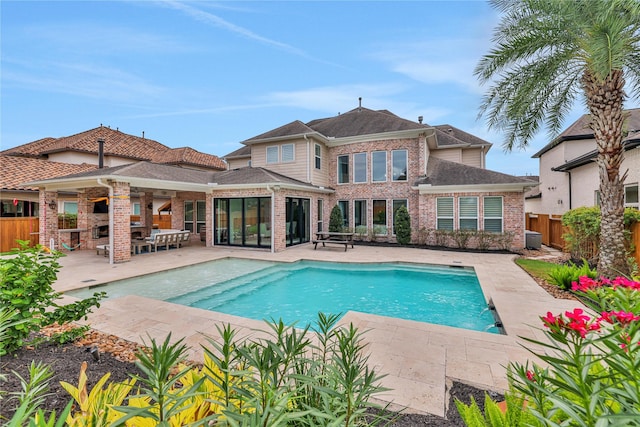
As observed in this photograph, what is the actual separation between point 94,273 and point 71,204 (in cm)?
1166

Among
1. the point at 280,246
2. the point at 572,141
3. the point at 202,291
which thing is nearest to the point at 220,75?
the point at 280,246

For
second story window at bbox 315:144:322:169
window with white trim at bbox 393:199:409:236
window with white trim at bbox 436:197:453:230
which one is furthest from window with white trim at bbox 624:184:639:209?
second story window at bbox 315:144:322:169

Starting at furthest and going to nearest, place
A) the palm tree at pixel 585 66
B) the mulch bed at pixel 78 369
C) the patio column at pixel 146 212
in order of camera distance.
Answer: the patio column at pixel 146 212
the palm tree at pixel 585 66
the mulch bed at pixel 78 369

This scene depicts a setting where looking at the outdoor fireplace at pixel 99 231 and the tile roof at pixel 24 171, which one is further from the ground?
the tile roof at pixel 24 171

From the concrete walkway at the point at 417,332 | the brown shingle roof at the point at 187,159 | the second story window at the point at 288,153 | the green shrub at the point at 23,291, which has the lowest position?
the concrete walkway at the point at 417,332

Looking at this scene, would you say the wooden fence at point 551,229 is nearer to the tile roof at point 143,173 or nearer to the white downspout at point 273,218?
the white downspout at point 273,218

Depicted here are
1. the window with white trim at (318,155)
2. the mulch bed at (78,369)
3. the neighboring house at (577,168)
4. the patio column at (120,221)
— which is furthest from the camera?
the window with white trim at (318,155)

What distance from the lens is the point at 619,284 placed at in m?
3.29

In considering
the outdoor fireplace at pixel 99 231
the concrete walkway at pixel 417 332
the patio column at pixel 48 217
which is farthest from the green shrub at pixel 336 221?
the patio column at pixel 48 217

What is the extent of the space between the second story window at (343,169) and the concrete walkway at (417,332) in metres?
10.3

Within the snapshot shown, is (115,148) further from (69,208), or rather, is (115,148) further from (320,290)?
(320,290)

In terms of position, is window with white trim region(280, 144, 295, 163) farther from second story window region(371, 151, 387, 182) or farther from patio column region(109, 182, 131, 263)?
patio column region(109, 182, 131, 263)

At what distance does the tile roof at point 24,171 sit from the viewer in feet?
47.8

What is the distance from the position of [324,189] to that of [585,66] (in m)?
12.0
